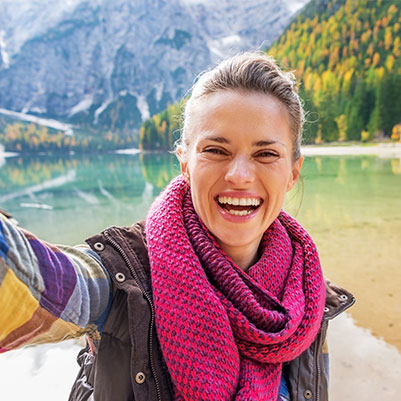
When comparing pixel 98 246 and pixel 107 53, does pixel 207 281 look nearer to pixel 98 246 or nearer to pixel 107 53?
pixel 98 246

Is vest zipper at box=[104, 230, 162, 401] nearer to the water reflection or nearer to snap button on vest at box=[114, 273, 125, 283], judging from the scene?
snap button on vest at box=[114, 273, 125, 283]

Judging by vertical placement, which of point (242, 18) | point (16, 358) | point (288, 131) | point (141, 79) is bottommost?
point (16, 358)

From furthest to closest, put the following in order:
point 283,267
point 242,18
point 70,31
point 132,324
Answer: point 242,18 < point 70,31 < point 283,267 < point 132,324

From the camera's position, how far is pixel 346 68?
5859 cm

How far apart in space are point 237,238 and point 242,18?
16607 centimetres

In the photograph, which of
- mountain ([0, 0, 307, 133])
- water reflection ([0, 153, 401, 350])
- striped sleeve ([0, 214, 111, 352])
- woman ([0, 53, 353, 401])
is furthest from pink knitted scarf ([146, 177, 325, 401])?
mountain ([0, 0, 307, 133])

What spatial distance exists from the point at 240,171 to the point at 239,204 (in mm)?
141

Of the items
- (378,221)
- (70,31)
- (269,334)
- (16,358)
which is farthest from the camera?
(70,31)

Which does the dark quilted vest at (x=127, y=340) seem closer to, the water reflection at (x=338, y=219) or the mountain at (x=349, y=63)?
the water reflection at (x=338, y=219)

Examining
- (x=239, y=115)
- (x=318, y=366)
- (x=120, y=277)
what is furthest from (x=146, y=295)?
(x=318, y=366)

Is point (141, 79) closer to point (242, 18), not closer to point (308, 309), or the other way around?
point (242, 18)

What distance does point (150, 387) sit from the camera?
3.63 ft

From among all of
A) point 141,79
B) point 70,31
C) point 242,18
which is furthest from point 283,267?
point 242,18

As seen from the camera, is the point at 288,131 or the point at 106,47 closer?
the point at 288,131
